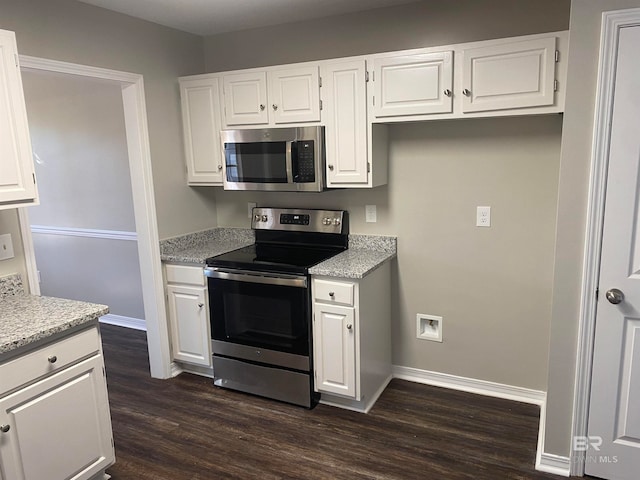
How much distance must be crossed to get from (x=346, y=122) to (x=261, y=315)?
51.7 inches

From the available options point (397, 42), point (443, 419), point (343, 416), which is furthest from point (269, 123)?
point (443, 419)

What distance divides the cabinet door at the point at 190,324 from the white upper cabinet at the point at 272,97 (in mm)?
1189

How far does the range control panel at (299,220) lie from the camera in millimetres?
3266

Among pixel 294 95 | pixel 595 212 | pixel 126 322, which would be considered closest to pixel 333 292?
pixel 294 95

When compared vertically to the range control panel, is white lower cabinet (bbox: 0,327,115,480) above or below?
below

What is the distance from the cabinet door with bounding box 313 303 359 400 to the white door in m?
1.22

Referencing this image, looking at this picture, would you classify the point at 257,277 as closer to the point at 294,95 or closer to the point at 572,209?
the point at 294,95

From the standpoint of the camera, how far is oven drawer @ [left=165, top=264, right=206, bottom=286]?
10.5ft

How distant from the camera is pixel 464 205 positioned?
9.66 ft

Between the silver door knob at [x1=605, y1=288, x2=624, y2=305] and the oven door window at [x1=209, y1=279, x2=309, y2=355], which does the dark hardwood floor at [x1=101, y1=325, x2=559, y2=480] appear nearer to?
the oven door window at [x1=209, y1=279, x2=309, y2=355]

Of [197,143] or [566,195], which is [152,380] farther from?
[566,195]

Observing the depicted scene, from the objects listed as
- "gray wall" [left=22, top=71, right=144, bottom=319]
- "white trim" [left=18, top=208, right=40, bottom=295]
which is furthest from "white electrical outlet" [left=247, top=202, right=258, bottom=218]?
"white trim" [left=18, top=208, right=40, bottom=295]

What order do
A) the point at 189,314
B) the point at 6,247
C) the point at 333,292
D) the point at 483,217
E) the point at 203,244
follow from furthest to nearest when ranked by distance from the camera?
the point at 203,244 → the point at 189,314 → the point at 483,217 → the point at 333,292 → the point at 6,247

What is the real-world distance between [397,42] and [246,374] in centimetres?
231
